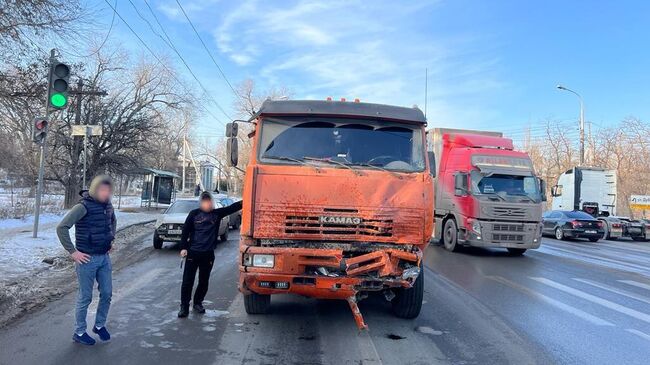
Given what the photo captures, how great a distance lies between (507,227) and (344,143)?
918 cm

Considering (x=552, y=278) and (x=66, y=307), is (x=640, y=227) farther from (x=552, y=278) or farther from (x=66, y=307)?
(x=66, y=307)

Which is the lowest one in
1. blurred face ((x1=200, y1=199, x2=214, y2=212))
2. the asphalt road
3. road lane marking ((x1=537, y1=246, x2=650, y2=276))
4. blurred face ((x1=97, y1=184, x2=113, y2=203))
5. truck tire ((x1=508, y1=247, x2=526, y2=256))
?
the asphalt road

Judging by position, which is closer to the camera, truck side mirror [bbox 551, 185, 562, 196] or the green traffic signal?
the green traffic signal

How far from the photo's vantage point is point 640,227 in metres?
27.1

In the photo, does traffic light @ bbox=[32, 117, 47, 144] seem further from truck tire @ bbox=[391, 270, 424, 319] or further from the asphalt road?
truck tire @ bbox=[391, 270, 424, 319]

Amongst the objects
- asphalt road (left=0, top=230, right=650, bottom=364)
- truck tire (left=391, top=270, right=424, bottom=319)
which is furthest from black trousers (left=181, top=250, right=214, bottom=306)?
truck tire (left=391, top=270, right=424, bottom=319)

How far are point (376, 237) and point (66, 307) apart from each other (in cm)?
440

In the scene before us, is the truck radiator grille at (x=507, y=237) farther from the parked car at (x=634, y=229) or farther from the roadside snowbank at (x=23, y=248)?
the parked car at (x=634, y=229)

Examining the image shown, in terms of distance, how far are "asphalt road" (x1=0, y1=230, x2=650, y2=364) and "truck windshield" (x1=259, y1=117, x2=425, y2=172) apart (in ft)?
6.75

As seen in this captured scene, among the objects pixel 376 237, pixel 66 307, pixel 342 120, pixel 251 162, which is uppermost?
pixel 342 120

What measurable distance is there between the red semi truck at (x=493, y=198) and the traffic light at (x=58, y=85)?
10.1 m

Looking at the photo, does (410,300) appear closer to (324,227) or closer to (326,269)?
(326,269)

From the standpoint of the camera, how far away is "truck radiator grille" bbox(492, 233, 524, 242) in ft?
46.1

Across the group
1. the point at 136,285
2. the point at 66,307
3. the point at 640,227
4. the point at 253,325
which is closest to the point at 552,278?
the point at 253,325
